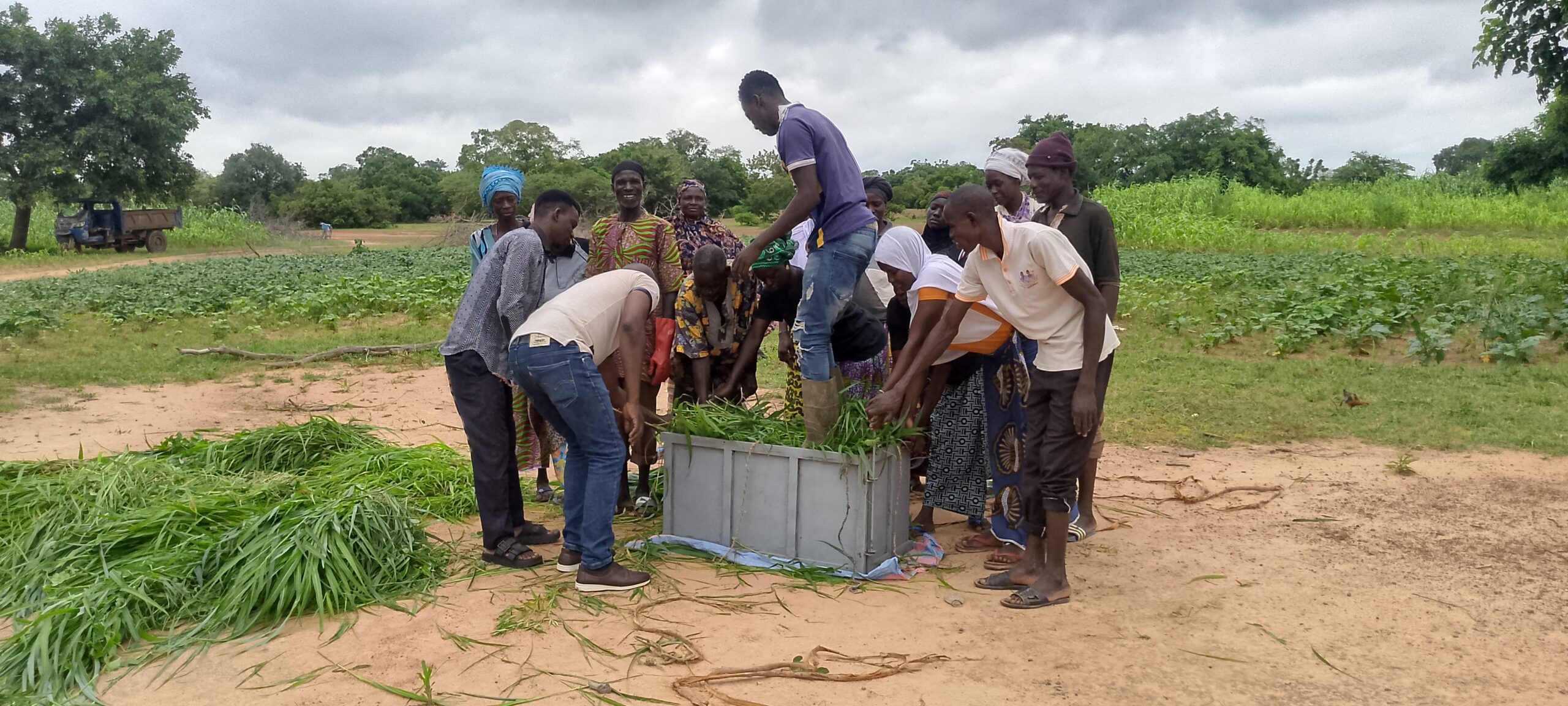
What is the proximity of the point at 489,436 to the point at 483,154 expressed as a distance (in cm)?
5021

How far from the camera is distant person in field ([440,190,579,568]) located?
13.3 feet

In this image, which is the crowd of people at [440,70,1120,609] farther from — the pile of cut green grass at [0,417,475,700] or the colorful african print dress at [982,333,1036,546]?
the pile of cut green grass at [0,417,475,700]

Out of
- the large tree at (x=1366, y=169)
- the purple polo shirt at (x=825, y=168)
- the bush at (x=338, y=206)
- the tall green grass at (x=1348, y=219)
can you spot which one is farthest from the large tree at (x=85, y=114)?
the large tree at (x=1366, y=169)

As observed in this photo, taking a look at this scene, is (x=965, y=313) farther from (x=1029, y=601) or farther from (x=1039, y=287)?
(x=1029, y=601)

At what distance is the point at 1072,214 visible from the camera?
4.20 metres

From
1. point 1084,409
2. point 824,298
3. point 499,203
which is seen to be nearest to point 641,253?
point 499,203

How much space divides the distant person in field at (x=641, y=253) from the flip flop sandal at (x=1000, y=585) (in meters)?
1.84

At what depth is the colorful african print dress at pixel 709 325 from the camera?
484 centimetres

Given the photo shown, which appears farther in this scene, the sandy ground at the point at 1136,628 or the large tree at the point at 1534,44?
the large tree at the point at 1534,44

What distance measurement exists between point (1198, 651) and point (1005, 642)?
63 cm

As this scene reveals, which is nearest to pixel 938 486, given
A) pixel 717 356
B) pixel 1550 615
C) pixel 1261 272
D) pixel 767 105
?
pixel 717 356

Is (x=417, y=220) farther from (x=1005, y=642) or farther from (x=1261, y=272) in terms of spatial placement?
(x=1005, y=642)

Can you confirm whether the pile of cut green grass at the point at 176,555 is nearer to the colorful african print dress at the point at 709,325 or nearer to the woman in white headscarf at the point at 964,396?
Answer: the colorful african print dress at the point at 709,325

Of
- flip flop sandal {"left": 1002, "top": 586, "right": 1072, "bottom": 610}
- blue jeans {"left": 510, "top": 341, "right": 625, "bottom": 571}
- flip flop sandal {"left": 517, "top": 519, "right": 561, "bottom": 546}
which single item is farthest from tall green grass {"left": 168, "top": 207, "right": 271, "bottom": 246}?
flip flop sandal {"left": 1002, "top": 586, "right": 1072, "bottom": 610}
